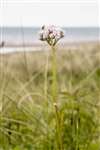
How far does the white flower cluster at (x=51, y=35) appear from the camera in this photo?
142 centimetres

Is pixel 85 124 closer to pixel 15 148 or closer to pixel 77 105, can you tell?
pixel 77 105

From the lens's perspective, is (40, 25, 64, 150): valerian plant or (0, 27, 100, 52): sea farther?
(0, 27, 100, 52): sea

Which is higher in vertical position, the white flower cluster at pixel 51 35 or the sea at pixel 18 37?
the white flower cluster at pixel 51 35

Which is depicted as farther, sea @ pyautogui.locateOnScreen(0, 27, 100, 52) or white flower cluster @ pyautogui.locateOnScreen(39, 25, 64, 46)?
Answer: sea @ pyautogui.locateOnScreen(0, 27, 100, 52)

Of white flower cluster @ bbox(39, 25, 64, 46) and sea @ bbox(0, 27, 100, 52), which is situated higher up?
white flower cluster @ bbox(39, 25, 64, 46)

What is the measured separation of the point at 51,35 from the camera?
1.42 metres

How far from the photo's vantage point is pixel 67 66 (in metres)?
7.73

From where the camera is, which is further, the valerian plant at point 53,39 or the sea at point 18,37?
the sea at point 18,37

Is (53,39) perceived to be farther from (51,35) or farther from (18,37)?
(18,37)

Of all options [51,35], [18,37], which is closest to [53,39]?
[51,35]

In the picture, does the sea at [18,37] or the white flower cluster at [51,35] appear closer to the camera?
the white flower cluster at [51,35]

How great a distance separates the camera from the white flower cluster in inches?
55.9

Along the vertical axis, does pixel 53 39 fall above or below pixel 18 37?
above
